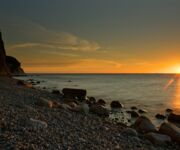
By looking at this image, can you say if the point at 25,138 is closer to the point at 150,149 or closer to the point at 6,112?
the point at 6,112

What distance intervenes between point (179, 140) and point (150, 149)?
2825mm

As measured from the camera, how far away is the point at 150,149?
1025cm

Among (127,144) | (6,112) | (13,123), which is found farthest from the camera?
(6,112)

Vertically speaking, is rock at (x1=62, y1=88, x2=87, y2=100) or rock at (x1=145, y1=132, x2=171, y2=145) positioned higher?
rock at (x1=62, y1=88, x2=87, y2=100)

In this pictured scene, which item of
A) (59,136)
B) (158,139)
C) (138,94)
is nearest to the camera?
(59,136)

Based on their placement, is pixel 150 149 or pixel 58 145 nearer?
pixel 58 145

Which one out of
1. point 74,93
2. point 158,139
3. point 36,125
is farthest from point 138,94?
point 36,125

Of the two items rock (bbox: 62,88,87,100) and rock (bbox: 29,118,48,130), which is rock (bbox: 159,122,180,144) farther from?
rock (bbox: 62,88,87,100)

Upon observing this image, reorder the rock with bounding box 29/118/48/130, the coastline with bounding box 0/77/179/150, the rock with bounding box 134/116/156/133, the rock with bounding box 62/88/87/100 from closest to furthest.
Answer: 1. the coastline with bounding box 0/77/179/150
2. the rock with bounding box 29/118/48/130
3. the rock with bounding box 134/116/156/133
4. the rock with bounding box 62/88/87/100

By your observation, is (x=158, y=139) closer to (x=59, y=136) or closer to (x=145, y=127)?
(x=145, y=127)

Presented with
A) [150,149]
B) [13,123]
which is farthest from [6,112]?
[150,149]

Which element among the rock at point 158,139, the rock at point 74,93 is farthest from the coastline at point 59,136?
the rock at point 74,93

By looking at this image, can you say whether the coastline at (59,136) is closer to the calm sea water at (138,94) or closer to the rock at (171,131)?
the rock at (171,131)

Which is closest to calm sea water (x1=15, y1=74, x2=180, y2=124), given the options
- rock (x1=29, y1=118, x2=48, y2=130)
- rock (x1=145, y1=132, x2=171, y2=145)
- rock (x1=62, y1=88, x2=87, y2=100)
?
rock (x1=62, y1=88, x2=87, y2=100)
